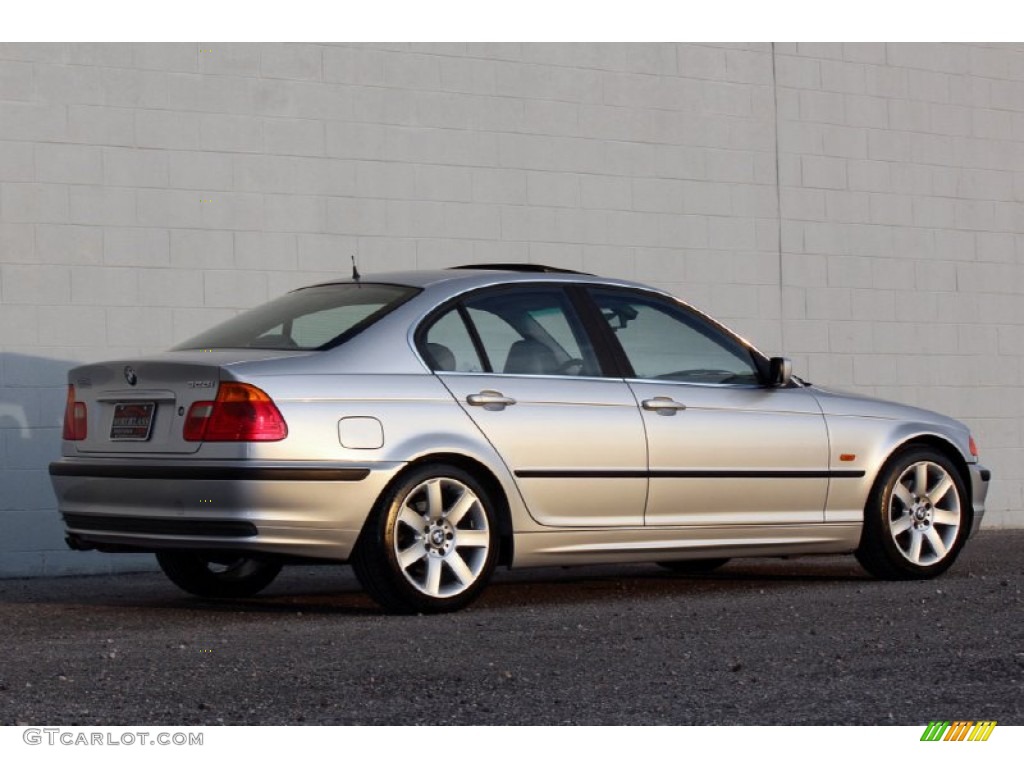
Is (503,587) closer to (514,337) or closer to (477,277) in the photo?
(514,337)

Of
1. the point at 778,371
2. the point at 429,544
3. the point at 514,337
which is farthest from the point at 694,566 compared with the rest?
the point at 429,544

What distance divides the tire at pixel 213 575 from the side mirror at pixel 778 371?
103 inches

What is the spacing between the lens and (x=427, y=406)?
7324 millimetres

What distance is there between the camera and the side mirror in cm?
846

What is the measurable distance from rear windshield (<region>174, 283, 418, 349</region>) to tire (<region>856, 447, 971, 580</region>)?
2.71 m

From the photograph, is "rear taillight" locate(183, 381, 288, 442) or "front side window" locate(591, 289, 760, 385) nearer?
"rear taillight" locate(183, 381, 288, 442)

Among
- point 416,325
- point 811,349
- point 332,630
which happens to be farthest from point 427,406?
point 811,349

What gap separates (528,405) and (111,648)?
2103mm

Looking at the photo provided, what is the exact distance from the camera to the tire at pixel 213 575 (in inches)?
340

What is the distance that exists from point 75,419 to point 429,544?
168cm

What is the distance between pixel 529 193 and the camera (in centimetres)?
1185

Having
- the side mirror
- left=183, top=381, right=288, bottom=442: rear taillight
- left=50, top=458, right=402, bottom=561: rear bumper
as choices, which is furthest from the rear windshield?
the side mirror

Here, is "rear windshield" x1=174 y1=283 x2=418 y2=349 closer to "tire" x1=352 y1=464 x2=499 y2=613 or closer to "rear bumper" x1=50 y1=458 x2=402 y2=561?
"rear bumper" x1=50 y1=458 x2=402 y2=561
